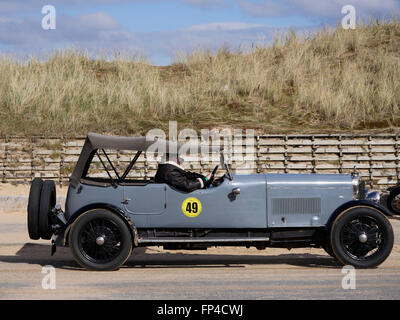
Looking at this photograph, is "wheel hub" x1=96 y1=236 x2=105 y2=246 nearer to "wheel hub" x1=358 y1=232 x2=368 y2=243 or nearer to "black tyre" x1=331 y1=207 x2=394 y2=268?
"black tyre" x1=331 y1=207 x2=394 y2=268

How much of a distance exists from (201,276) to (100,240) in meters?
1.29

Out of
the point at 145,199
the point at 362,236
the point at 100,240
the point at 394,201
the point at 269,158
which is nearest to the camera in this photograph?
the point at 100,240

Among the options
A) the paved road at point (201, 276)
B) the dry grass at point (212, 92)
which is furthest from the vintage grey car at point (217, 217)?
the dry grass at point (212, 92)

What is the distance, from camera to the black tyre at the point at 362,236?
8.80 metres

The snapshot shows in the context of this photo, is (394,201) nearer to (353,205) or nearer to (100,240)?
(353,205)

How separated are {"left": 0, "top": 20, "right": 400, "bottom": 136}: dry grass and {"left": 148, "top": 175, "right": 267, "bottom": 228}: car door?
1555cm

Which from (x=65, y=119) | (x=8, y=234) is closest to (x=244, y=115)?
(x=65, y=119)

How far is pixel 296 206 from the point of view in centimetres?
902

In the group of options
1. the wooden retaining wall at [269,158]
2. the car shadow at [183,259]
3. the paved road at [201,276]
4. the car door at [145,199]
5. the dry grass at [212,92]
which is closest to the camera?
the paved road at [201,276]

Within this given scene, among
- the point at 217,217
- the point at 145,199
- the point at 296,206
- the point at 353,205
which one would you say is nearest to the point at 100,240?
the point at 145,199

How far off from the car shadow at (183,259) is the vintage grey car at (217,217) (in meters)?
0.52

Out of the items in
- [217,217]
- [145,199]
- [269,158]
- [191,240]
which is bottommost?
[191,240]

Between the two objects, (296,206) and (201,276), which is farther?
(296,206)

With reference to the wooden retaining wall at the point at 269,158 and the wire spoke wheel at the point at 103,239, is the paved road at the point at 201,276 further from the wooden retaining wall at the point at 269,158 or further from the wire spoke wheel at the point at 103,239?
the wooden retaining wall at the point at 269,158
